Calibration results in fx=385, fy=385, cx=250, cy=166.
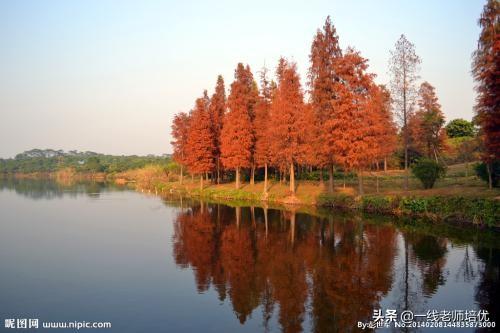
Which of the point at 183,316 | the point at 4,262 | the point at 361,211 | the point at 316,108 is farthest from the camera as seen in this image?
the point at 316,108

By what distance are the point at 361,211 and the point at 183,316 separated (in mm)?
23525

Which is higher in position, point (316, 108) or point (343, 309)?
point (316, 108)

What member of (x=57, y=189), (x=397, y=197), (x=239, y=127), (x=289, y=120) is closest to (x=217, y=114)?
(x=239, y=127)

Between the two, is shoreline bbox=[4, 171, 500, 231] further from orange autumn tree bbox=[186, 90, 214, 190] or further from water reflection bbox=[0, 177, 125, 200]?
water reflection bbox=[0, 177, 125, 200]

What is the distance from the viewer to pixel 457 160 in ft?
179

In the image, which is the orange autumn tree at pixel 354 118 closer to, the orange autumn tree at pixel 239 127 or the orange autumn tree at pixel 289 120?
the orange autumn tree at pixel 289 120

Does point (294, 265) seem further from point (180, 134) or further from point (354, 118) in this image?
point (180, 134)

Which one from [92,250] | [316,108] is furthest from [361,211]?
[92,250]

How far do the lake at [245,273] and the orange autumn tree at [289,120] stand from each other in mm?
11166

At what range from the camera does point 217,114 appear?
55.5m

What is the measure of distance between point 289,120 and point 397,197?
12.8 meters

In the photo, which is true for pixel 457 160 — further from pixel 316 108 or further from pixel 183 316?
pixel 183 316

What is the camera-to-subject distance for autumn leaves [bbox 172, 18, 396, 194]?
32312 mm

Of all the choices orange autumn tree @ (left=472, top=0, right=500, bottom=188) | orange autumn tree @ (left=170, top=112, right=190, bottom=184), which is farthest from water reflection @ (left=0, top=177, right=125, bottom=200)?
orange autumn tree @ (left=472, top=0, right=500, bottom=188)
